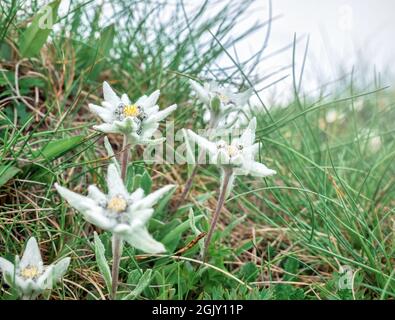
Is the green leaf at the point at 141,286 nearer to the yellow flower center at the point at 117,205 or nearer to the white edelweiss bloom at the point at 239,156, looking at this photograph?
the yellow flower center at the point at 117,205

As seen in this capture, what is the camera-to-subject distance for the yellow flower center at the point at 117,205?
1.77 m

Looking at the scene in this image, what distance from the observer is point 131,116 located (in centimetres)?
211

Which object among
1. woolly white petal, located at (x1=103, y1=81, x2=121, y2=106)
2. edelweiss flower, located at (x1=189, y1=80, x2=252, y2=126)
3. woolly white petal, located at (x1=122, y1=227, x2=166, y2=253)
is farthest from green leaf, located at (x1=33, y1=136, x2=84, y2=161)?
woolly white petal, located at (x1=122, y1=227, x2=166, y2=253)

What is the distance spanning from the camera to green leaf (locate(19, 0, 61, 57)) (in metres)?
2.78

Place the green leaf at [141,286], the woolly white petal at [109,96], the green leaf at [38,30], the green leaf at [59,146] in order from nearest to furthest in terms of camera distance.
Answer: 1. the green leaf at [141,286]
2. the woolly white petal at [109,96]
3. the green leaf at [59,146]
4. the green leaf at [38,30]

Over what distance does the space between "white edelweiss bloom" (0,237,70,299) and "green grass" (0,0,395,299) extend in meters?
0.20

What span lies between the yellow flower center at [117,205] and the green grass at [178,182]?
0.40 m

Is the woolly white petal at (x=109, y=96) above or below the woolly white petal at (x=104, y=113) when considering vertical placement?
above

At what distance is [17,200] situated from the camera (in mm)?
2375

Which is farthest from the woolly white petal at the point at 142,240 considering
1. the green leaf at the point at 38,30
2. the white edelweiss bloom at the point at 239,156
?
the green leaf at the point at 38,30

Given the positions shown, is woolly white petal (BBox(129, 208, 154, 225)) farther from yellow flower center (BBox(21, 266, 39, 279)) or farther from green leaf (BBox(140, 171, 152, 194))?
green leaf (BBox(140, 171, 152, 194))

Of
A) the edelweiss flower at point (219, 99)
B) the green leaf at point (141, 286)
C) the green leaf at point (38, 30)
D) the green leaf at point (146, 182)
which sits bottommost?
the green leaf at point (141, 286)
